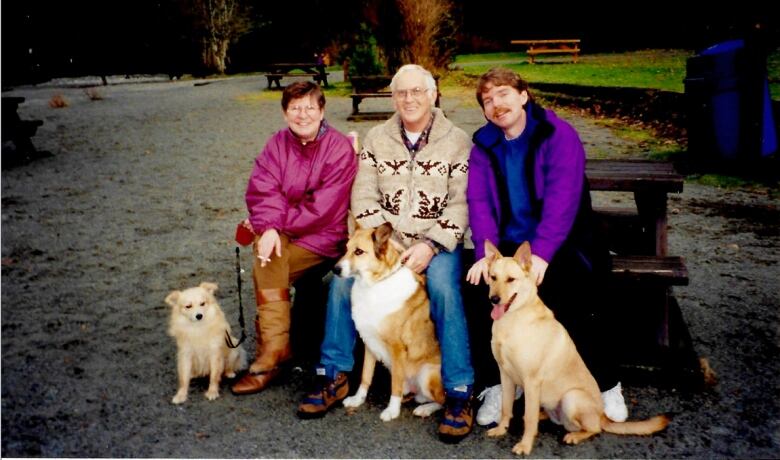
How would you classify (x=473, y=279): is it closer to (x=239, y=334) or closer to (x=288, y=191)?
(x=288, y=191)

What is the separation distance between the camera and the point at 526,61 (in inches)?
1160

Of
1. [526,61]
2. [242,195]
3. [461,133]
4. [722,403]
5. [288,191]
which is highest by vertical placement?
[526,61]

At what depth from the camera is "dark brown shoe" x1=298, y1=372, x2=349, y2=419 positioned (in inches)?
149

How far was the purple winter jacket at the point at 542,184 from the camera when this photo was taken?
143 inches

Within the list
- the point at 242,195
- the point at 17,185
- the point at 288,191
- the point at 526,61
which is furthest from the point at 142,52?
the point at 288,191

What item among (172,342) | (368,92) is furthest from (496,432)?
(368,92)

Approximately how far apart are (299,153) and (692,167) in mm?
6754

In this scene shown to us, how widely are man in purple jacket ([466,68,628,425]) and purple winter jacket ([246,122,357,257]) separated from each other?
0.88 m

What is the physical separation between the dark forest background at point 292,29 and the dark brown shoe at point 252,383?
7796mm

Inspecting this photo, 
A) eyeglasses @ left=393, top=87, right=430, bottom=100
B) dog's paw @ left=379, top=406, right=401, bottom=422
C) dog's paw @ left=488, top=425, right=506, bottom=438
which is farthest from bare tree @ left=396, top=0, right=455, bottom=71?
dog's paw @ left=488, top=425, right=506, bottom=438

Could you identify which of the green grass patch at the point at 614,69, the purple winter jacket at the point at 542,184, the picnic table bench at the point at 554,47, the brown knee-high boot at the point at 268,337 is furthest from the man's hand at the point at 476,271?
the picnic table bench at the point at 554,47

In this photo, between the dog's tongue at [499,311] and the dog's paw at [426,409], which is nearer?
the dog's tongue at [499,311]

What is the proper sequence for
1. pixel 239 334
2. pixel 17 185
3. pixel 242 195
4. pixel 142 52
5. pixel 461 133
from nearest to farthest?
pixel 461 133, pixel 239 334, pixel 242 195, pixel 17 185, pixel 142 52

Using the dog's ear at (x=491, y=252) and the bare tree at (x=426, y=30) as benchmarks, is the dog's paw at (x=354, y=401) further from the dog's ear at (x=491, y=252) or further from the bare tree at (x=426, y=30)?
the bare tree at (x=426, y=30)
